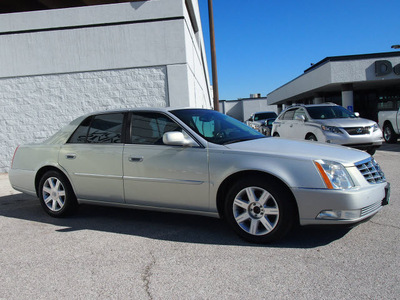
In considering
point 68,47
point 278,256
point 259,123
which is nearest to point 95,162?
point 278,256

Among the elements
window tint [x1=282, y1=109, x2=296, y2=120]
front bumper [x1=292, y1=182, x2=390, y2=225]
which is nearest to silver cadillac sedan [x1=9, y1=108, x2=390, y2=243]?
front bumper [x1=292, y1=182, x2=390, y2=225]

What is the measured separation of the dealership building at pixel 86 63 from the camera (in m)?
9.89

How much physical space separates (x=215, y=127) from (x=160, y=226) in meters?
1.44

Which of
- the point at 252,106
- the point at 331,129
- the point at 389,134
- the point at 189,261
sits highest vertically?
the point at 252,106

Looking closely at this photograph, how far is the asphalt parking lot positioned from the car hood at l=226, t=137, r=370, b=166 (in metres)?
0.76

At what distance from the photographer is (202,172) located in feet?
13.2

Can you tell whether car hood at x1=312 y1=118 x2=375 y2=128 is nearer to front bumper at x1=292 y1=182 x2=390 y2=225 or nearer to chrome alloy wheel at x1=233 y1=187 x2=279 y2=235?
front bumper at x1=292 y1=182 x2=390 y2=225

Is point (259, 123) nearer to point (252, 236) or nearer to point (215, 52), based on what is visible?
point (215, 52)

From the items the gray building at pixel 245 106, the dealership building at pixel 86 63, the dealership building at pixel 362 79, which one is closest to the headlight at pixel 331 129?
the dealership building at pixel 86 63

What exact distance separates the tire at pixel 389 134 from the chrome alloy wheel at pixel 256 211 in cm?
1199

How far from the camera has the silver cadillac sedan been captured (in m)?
3.54

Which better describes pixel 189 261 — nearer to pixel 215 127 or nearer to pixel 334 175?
pixel 334 175

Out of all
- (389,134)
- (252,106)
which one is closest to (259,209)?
(389,134)

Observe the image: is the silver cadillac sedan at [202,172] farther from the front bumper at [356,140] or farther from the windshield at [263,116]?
the windshield at [263,116]
